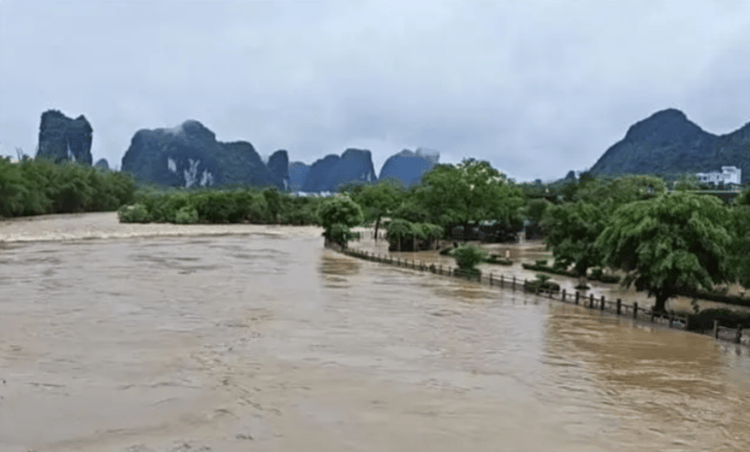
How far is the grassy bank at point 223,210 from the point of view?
12344cm

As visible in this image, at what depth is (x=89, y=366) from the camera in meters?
22.4

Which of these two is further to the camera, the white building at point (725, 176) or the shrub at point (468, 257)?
the white building at point (725, 176)

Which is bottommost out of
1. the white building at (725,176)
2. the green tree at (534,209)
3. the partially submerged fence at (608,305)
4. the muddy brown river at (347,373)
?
the muddy brown river at (347,373)

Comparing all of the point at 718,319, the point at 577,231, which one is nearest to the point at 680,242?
the point at 718,319

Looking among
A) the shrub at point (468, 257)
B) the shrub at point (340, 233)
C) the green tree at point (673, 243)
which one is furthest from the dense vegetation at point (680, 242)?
the shrub at point (340, 233)

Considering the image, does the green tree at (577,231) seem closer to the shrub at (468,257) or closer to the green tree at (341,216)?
the shrub at (468,257)

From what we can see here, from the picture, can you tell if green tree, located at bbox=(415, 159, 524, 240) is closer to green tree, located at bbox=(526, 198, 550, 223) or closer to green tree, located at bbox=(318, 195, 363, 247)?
green tree, located at bbox=(318, 195, 363, 247)

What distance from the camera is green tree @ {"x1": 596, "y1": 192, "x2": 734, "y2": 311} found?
2859 centimetres

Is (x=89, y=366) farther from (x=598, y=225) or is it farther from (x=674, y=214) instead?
(x=598, y=225)

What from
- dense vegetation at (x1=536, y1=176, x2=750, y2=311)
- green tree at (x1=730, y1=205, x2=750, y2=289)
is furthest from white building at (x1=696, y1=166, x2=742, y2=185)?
green tree at (x1=730, y1=205, x2=750, y2=289)

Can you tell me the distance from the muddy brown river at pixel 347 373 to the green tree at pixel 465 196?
1291 inches

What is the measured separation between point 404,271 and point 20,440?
36.9m

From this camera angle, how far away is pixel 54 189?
419ft

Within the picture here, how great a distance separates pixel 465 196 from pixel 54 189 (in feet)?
282
